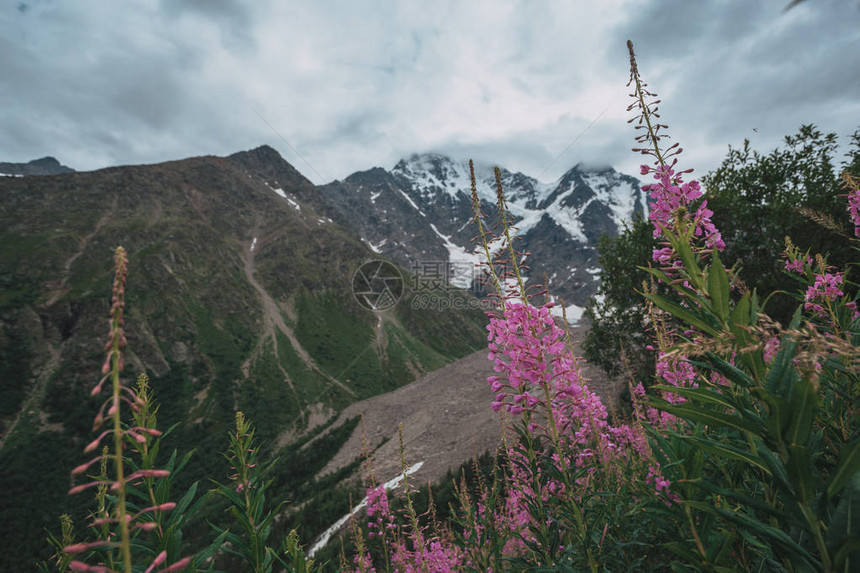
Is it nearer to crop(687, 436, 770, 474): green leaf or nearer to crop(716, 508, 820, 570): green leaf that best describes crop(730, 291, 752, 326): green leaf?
crop(687, 436, 770, 474): green leaf

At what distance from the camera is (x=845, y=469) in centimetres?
123

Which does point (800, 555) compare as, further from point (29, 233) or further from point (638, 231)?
point (29, 233)

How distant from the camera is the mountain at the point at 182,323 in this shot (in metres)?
66.6

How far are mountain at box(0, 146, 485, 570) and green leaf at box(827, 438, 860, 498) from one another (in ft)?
124

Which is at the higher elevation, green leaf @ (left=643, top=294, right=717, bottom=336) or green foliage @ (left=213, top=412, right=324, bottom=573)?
green leaf @ (left=643, top=294, right=717, bottom=336)

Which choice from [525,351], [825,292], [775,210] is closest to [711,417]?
[525,351]

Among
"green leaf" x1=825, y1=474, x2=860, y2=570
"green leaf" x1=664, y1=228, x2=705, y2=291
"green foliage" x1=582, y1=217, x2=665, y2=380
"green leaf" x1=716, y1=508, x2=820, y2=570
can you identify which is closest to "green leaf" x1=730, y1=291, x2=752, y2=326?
"green leaf" x1=664, y1=228, x2=705, y2=291

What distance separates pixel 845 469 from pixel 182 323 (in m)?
120

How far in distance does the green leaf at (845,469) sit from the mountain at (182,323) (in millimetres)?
37647

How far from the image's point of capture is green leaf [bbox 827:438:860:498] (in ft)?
3.90

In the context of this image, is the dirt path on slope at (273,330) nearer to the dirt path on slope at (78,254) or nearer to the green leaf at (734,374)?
the dirt path on slope at (78,254)

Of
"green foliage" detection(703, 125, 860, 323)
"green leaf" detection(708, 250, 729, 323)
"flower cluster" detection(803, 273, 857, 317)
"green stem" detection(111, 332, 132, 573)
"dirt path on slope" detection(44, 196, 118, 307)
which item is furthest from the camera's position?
"dirt path on slope" detection(44, 196, 118, 307)

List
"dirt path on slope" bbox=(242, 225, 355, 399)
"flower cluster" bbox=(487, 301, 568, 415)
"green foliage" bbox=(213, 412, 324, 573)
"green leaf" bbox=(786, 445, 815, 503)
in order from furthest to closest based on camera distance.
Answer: "dirt path on slope" bbox=(242, 225, 355, 399) → "flower cluster" bbox=(487, 301, 568, 415) → "green foliage" bbox=(213, 412, 324, 573) → "green leaf" bbox=(786, 445, 815, 503)

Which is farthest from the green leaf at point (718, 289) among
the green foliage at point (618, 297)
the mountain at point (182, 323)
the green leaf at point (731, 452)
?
the mountain at point (182, 323)
